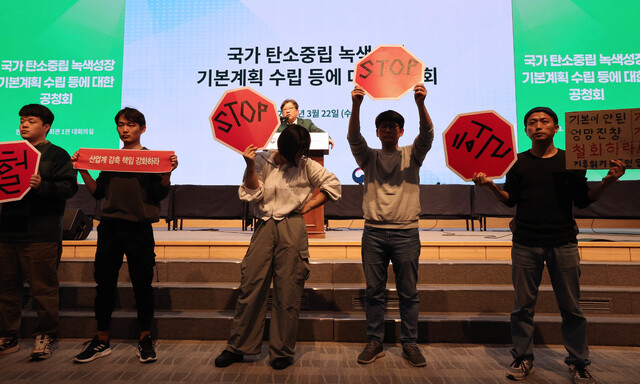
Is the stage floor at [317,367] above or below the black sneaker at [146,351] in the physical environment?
below

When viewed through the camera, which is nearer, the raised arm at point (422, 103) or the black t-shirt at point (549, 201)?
the black t-shirt at point (549, 201)

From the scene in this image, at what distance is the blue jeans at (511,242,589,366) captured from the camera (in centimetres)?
197

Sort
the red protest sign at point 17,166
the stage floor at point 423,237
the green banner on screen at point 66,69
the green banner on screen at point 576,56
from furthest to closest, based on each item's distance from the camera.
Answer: the green banner on screen at point 66,69, the green banner on screen at point 576,56, the stage floor at point 423,237, the red protest sign at point 17,166

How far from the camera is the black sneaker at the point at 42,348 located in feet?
7.36

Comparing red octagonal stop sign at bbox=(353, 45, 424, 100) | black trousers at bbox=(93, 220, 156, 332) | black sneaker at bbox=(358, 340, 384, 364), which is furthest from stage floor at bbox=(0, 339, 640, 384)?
red octagonal stop sign at bbox=(353, 45, 424, 100)

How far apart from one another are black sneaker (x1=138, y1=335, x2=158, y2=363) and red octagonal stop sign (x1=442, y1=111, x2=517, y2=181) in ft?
6.44

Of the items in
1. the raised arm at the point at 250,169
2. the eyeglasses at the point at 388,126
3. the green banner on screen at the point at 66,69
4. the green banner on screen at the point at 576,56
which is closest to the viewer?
the raised arm at the point at 250,169

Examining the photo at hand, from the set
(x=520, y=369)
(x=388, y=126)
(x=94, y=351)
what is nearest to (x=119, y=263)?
(x=94, y=351)

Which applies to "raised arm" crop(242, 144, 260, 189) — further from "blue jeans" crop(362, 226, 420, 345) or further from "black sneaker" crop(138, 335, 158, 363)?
"black sneaker" crop(138, 335, 158, 363)

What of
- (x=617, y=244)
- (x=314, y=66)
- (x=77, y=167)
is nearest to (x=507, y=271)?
(x=617, y=244)

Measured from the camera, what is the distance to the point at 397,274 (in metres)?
2.30

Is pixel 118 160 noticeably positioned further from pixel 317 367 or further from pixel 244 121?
pixel 317 367

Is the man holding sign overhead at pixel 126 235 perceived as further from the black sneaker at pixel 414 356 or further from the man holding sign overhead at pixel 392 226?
the black sneaker at pixel 414 356

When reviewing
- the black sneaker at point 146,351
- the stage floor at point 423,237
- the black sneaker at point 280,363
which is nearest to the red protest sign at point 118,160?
the black sneaker at point 146,351
